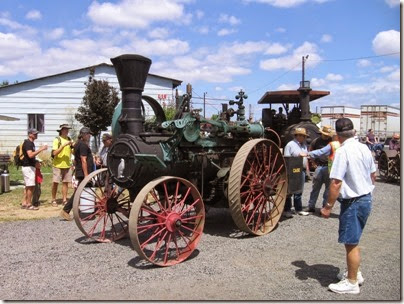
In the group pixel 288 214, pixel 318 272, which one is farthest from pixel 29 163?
pixel 318 272

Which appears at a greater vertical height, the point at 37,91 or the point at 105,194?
the point at 37,91

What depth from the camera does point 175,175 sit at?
5348mm

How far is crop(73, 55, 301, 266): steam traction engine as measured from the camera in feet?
15.5

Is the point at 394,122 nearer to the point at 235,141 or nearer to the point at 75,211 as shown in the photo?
the point at 235,141

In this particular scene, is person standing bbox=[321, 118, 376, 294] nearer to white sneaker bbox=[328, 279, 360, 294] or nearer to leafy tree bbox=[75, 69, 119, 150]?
white sneaker bbox=[328, 279, 360, 294]

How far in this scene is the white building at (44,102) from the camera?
693 inches

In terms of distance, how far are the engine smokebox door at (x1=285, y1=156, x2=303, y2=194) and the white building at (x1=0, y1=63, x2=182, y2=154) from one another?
12.5 meters

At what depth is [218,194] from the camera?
602 cm

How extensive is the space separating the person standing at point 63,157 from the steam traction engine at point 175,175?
6.17 ft

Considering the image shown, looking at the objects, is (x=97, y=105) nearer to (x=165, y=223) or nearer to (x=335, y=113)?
(x=165, y=223)

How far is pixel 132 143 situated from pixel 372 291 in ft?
9.39

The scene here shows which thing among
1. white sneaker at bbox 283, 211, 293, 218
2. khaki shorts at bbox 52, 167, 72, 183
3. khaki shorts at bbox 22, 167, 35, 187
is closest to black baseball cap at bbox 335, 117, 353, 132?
white sneaker at bbox 283, 211, 293, 218

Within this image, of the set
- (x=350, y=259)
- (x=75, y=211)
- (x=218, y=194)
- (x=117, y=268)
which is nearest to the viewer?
(x=350, y=259)

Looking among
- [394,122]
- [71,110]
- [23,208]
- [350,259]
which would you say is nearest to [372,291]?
[350,259]
